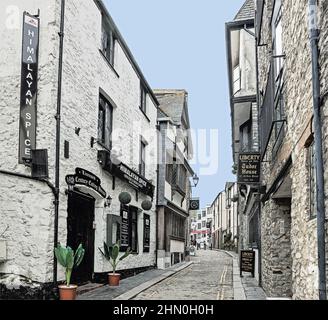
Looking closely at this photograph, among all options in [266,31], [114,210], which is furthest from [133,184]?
[266,31]

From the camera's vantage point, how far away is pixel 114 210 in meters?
14.5

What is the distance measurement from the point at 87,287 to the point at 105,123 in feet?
15.7

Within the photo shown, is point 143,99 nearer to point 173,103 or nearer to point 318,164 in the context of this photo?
point 173,103

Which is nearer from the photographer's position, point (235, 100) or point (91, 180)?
point (91, 180)

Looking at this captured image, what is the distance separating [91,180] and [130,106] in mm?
5273

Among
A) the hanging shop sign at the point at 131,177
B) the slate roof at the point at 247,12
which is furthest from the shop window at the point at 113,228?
the slate roof at the point at 247,12

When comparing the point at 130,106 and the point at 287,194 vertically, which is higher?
the point at 130,106

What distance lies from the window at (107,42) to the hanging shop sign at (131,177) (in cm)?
319

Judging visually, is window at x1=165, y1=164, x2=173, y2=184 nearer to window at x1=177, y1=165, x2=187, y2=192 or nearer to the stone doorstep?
window at x1=177, y1=165, x2=187, y2=192

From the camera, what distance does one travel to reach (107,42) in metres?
14.8

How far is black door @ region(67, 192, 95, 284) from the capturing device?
11.5 meters

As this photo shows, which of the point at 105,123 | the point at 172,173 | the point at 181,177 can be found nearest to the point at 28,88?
the point at 105,123
